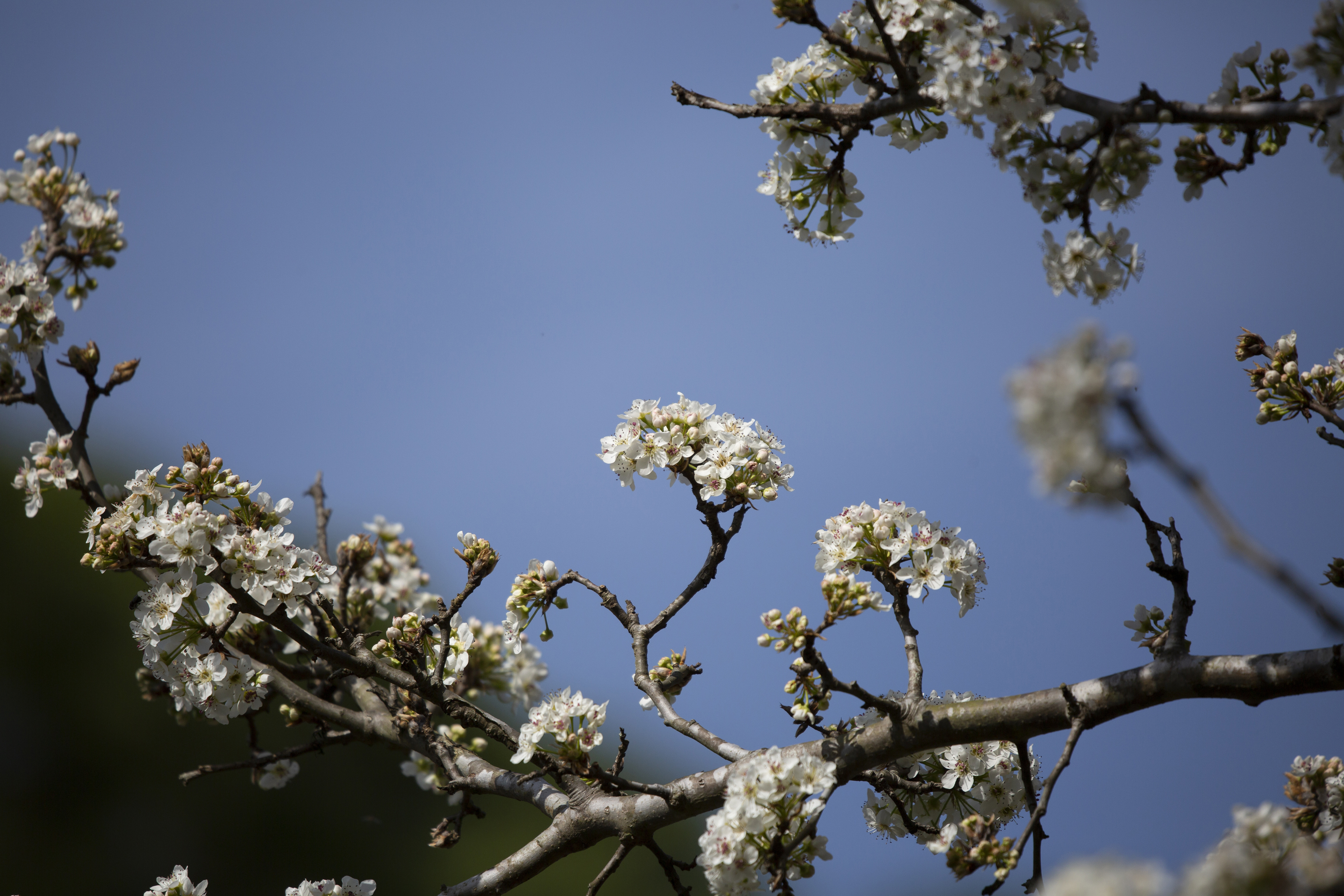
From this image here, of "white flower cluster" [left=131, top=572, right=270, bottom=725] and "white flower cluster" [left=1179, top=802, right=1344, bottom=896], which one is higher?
"white flower cluster" [left=131, top=572, right=270, bottom=725]

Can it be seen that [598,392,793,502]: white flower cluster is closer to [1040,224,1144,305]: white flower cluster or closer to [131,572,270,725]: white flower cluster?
[1040,224,1144,305]: white flower cluster

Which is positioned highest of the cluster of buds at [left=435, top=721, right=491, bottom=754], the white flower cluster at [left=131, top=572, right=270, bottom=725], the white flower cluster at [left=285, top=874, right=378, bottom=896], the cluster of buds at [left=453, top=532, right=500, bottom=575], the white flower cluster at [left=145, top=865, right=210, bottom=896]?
the cluster of buds at [left=453, top=532, right=500, bottom=575]

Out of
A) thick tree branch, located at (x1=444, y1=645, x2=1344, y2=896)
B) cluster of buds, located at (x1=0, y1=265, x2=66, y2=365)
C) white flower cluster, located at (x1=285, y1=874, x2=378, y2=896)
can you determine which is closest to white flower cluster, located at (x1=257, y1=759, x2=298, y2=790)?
white flower cluster, located at (x1=285, y1=874, x2=378, y2=896)

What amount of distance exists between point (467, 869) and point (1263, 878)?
14.3 m

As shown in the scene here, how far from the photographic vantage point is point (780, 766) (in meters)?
2.51

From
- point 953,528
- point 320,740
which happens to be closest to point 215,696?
point 320,740

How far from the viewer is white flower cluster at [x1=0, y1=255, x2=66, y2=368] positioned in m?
3.99

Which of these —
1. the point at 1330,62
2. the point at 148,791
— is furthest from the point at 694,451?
the point at 148,791

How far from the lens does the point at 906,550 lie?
308cm

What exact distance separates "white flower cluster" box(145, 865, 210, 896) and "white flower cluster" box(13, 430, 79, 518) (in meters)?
1.79

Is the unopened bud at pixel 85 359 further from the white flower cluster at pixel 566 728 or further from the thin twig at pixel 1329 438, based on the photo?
the thin twig at pixel 1329 438

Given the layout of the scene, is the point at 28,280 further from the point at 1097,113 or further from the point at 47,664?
the point at 47,664

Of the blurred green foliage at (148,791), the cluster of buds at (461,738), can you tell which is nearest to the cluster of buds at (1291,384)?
the cluster of buds at (461,738)

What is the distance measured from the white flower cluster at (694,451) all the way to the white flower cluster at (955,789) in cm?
100
